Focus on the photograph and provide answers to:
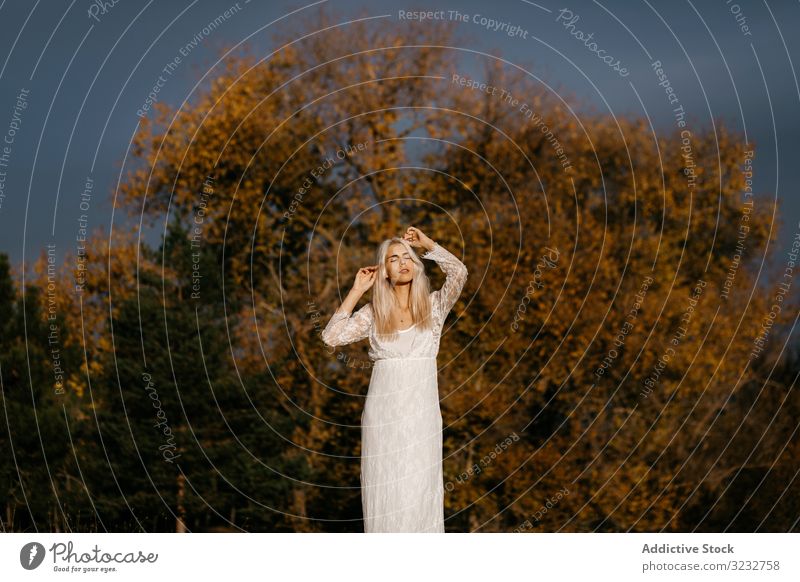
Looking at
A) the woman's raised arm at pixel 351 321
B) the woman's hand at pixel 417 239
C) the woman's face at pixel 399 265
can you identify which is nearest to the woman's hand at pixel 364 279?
the woman's raised arm at pixel 351 321

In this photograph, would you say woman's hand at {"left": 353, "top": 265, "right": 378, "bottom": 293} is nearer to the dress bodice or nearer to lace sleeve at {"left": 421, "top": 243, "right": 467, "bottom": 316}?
the dress bodice

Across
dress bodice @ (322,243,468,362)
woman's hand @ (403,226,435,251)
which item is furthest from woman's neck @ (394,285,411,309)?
woman's hand @ (403,226,435,251)

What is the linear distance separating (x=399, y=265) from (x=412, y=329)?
1.76 feet

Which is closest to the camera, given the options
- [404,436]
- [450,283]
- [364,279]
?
[404,436]

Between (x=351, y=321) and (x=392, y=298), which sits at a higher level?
(x=392, y=298)

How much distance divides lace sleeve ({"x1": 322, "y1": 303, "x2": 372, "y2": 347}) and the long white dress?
8.2 inches

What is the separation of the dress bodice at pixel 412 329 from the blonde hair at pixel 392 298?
5 centimetres

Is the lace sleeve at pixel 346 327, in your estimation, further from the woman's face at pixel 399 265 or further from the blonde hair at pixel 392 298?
the woman's face at pixel 399 265

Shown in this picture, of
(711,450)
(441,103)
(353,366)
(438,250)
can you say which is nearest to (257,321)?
(353,366)

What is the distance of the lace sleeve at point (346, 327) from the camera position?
8828 mm

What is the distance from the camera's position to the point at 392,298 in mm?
8836

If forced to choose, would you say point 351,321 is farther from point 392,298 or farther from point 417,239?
point 417,239

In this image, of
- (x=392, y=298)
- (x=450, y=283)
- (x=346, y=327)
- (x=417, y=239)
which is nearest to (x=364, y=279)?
(x=392, y=298)

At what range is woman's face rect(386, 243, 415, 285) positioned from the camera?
8766 millimetres
